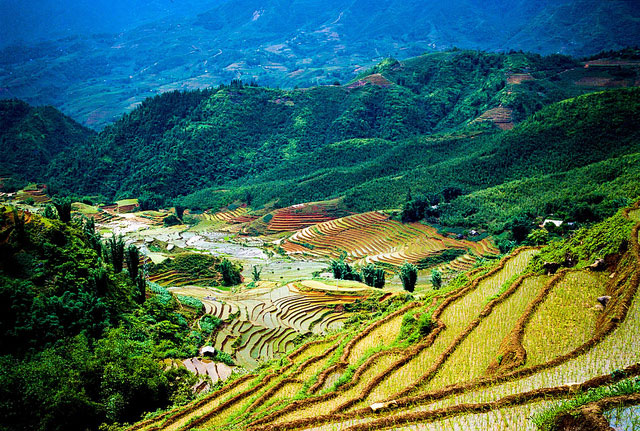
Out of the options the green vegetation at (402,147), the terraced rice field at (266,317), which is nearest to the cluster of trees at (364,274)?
the terraced rice field at (266,317)

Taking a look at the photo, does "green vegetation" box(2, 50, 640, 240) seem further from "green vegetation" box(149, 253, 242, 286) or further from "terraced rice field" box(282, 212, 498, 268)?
"green vegetation" box(149, 253, 242, 286)

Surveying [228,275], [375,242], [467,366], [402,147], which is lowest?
[467,366]

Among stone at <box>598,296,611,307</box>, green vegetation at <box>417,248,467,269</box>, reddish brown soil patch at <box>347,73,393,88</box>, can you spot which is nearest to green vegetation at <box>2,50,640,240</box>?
reddish brown soil patch at <box>347,73,393,88</box>

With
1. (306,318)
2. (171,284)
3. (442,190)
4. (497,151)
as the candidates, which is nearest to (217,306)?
(306,318)

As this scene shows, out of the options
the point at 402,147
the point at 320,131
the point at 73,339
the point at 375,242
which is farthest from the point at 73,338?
the point at 320,131

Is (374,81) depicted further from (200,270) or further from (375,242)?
(200,270)

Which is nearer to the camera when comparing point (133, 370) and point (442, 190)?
point (133, 370)

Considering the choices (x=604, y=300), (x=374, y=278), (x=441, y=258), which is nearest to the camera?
(x=604, y=300)

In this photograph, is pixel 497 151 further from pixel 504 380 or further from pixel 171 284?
pixel 504 380

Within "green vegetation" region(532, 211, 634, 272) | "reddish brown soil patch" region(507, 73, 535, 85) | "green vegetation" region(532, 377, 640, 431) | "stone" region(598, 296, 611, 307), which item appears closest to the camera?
"green vegetation" region(532, 377, 640, 431)
